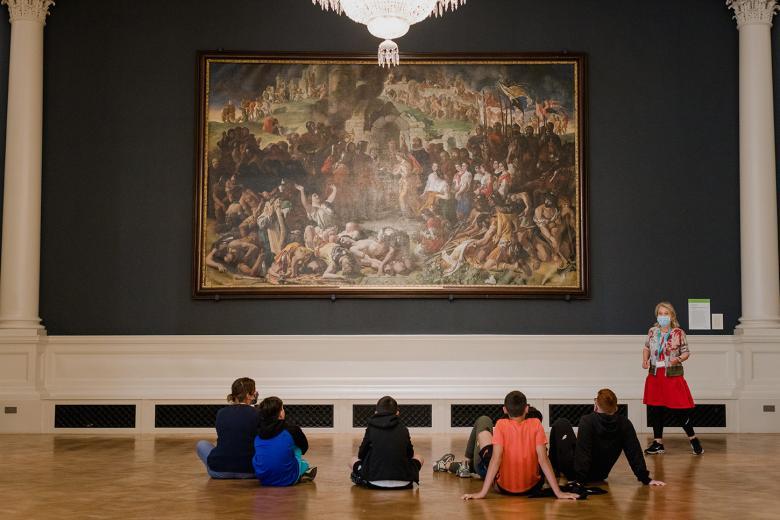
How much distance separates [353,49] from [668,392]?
676 cm

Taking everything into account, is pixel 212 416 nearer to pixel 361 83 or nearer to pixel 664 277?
pixel 361 83

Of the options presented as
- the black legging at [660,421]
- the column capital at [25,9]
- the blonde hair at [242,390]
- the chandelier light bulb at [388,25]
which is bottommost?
the black legging at [660,421]

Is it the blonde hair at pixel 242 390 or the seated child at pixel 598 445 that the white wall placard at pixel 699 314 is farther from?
the blonde hair at pixel 242 390

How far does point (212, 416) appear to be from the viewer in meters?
13.1

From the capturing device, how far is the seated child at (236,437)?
8570 millimetres

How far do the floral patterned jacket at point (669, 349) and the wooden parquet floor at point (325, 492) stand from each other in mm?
1025

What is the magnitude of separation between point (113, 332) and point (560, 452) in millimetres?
7453

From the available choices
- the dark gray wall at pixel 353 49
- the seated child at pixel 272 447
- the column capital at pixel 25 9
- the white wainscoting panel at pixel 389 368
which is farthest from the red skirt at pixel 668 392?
the column capital at pixel 25 9

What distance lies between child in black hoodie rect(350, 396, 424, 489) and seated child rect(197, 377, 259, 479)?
1144mm

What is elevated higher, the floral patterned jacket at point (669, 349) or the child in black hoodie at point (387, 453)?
the floral patterned jacket at point (669, 349)

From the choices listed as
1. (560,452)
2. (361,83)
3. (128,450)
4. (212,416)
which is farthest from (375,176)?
(560,452)

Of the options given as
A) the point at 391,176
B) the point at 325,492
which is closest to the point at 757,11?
the point at 391,176

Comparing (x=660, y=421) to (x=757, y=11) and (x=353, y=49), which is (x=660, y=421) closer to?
(x=757, y=11)

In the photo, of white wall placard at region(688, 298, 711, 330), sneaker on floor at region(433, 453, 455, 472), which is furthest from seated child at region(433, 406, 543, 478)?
white wall placard at region(688, 298, 711, 330)
